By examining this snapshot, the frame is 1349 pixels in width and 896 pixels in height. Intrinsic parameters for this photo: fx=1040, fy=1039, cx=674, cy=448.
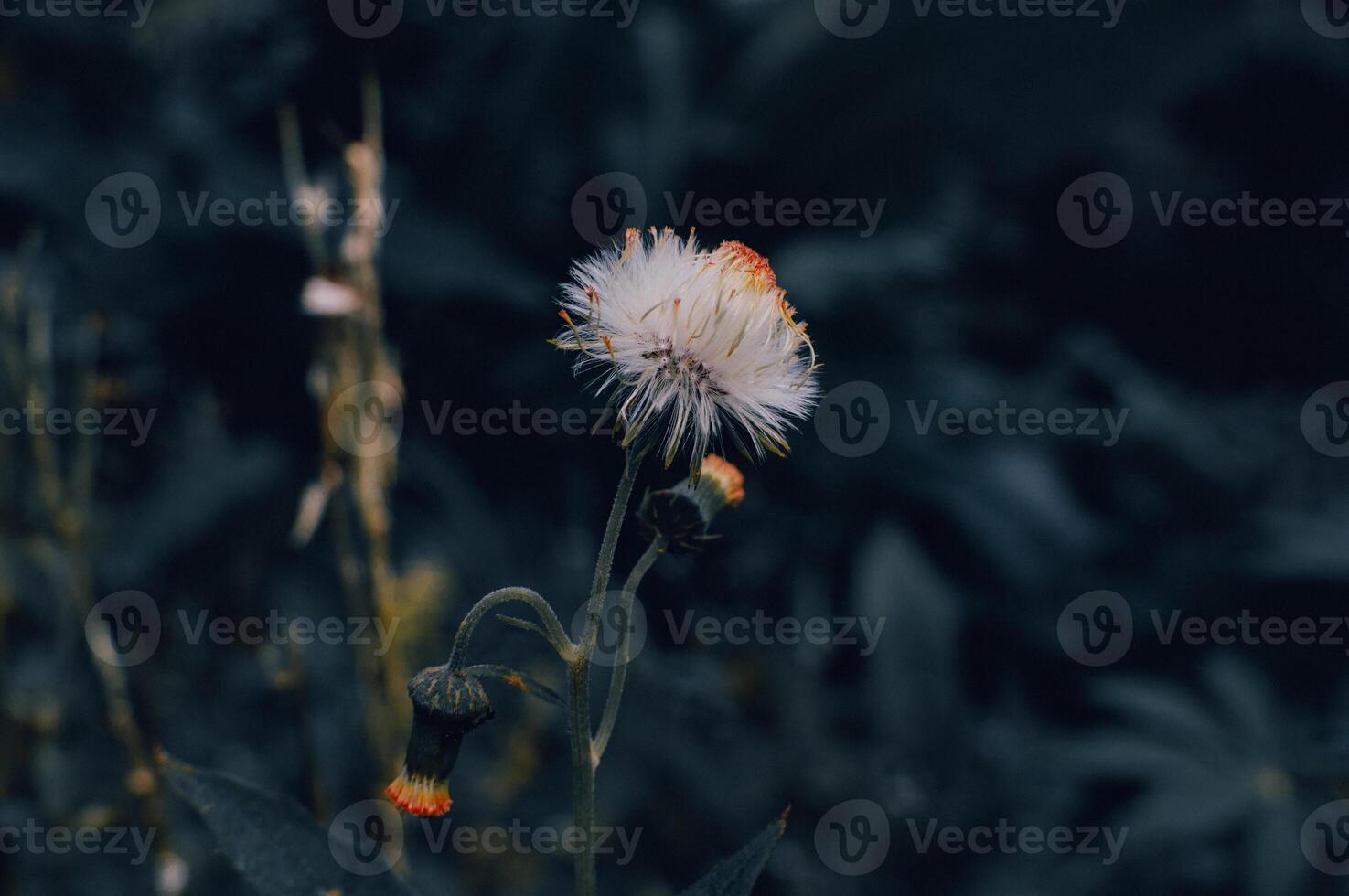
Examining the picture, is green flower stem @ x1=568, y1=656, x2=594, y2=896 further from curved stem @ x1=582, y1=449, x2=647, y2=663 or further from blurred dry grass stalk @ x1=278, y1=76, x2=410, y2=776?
blurred dry grass stalk @ x1=278, y1=76, x2=410, y2=776

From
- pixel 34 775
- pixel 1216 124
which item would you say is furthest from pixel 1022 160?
pixel 34 775

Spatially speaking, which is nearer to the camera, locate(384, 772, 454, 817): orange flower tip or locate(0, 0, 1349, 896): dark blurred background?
locate(384, 772, 454, 817): orange flower tip

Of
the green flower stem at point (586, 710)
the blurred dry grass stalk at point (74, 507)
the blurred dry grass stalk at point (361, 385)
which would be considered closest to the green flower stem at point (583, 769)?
the green flower stem at point (586, 710)

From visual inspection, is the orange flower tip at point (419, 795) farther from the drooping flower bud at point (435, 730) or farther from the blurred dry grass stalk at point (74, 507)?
the blurred dry grass stalk at point (74, 507)

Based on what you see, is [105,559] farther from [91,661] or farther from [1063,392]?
[1063,392]

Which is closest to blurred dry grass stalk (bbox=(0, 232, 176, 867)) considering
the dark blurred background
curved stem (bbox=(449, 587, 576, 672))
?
the dark blurred background

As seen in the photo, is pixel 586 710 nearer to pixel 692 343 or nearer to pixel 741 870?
pixel 741 870
